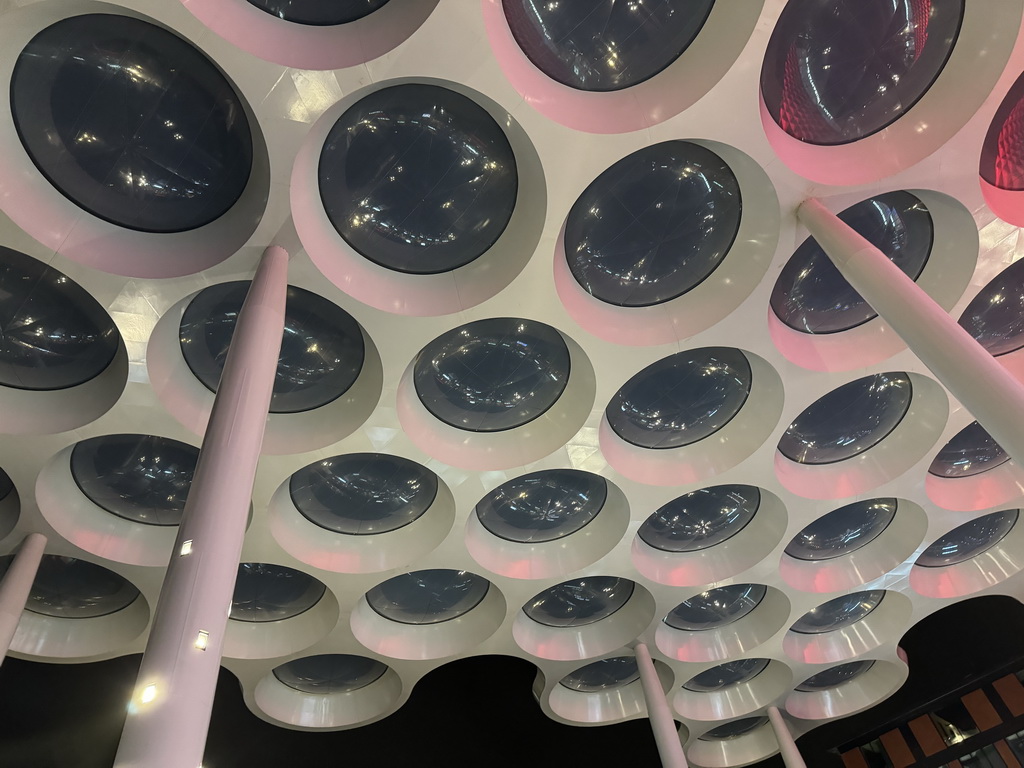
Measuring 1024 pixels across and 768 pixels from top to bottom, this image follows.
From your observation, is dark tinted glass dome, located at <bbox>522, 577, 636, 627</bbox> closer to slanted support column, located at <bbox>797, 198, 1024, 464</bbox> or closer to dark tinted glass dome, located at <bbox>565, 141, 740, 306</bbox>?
dark tinted glass dome, located at <bbox>565, 141, 740, 306</bbox>

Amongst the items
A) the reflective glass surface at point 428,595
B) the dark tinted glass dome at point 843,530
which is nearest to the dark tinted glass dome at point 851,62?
the dark tinted glass dome at point 843,530

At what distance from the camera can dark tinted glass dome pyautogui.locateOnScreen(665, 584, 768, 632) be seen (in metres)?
19.5

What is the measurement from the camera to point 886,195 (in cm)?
1095

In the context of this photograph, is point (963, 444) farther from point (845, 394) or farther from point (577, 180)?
point (577, 180)

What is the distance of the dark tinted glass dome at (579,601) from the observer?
18383mm

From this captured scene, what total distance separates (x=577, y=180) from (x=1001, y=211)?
7.51 metres

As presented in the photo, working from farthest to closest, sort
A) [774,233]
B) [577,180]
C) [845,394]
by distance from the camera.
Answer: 1. [845,394]
2. [774,233]
3. [577,180]

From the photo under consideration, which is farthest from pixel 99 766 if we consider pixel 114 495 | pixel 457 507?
pixel 457 507

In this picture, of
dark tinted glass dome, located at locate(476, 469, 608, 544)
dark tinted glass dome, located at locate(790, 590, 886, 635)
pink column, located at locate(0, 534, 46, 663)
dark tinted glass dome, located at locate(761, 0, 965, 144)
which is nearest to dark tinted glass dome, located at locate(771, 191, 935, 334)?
dark tinted glass dome, located at locate(761, 0, 965, 144)

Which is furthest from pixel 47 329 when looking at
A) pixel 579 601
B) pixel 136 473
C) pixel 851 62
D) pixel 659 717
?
pixel 659 717

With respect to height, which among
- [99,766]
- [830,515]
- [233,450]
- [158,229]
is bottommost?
[233,450]

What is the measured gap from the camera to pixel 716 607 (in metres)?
19.9

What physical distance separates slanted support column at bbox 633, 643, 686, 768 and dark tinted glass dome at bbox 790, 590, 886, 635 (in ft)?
17.3

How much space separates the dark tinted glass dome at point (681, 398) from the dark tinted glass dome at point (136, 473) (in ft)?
29.3
